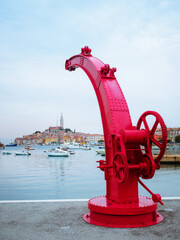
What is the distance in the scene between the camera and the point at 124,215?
505cm

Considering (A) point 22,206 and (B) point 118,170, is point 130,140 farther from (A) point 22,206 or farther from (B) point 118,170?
(A) point 22,206

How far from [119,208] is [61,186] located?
24180mm

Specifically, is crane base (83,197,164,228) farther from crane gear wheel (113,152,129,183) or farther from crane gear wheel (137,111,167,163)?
crane gear wheel (137,111,167,163)

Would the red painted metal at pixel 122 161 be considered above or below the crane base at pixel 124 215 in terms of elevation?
above

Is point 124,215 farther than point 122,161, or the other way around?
point 124,215

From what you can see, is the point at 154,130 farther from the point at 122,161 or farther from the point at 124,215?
the point at 124,215

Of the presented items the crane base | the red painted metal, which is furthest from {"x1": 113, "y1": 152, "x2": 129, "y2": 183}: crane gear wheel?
the crane base

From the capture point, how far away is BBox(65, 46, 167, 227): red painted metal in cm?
503

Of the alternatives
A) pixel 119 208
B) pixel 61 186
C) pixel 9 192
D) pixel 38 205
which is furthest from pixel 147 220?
pixel 61 186

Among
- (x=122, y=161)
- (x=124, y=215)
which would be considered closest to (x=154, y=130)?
(x=122, y=161)

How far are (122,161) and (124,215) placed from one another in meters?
1.00

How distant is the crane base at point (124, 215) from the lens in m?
5.04

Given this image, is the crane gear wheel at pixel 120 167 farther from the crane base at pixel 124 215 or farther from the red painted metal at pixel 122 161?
the crane base at pixel 124 215

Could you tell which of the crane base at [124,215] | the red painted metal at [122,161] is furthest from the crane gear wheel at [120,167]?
the crane base at [124,215]
